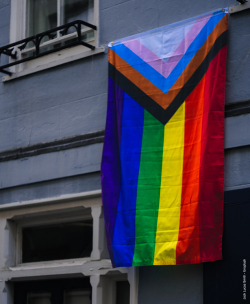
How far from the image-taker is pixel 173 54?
562 centimetres

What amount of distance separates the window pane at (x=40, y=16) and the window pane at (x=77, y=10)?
0.45 feet

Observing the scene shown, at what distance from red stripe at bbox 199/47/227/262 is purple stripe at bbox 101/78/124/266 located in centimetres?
96

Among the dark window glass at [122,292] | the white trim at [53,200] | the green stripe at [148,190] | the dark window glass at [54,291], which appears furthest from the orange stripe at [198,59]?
the dark window glass at [54,291]

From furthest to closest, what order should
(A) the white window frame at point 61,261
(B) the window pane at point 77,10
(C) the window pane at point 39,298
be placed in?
(B) the window pane at point 77,10
(C) the window pane at point 39,298
(A) the white window frame at point 61,261

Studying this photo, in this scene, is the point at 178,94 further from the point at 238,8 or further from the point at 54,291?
the point at 54,291

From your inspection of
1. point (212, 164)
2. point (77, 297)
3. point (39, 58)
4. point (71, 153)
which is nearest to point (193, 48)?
point (212, 164)

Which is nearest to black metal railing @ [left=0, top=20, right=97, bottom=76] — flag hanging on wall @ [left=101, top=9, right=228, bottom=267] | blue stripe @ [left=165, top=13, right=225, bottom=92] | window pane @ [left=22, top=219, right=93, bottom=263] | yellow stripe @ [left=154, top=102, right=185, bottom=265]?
flag hanging on wall @ [left=101, top=9, right=228, bottom=267]

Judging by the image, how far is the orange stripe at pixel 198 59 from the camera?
537cm

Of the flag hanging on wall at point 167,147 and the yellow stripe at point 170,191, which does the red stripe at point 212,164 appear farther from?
the yellow stripe at point 170,191

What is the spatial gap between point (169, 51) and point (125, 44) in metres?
0.58

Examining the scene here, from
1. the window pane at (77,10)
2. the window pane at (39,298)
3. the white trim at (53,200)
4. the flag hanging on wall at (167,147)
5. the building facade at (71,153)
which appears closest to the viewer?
the flag hanging on wall at (167,147)

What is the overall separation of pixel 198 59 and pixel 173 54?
0.98 ft

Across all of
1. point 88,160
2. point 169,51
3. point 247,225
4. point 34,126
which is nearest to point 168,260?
point 247,225

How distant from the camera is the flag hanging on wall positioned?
5074 mm
